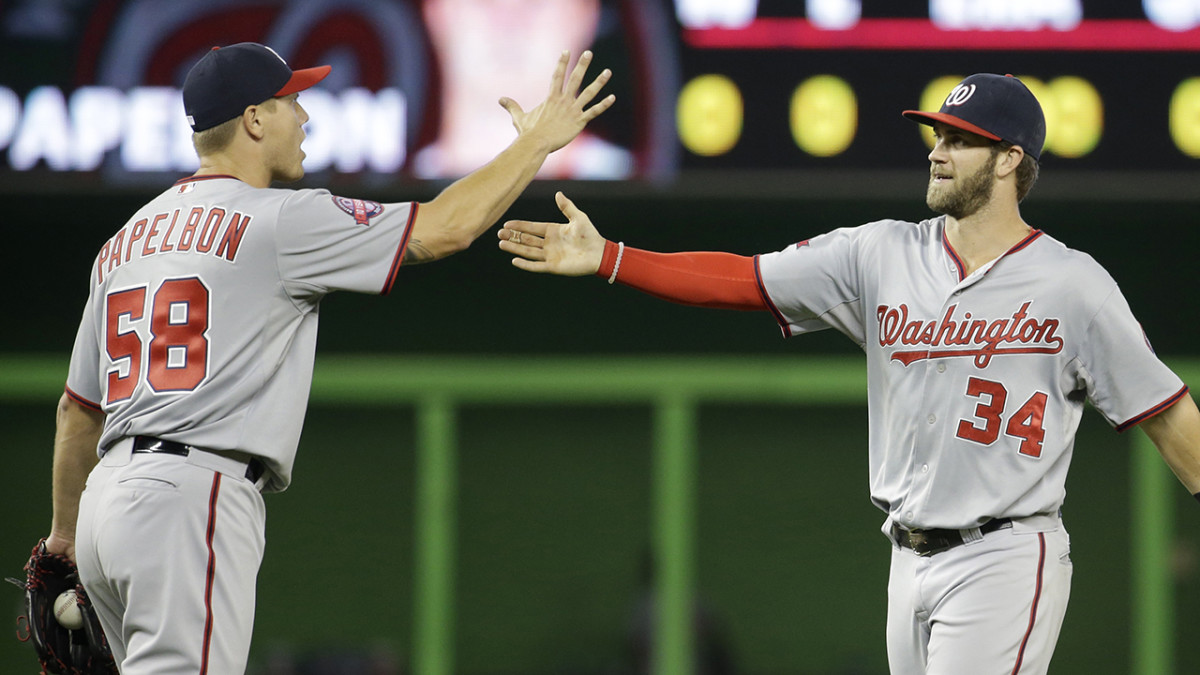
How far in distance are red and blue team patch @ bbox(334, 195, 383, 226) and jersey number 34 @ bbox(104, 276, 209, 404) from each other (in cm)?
31

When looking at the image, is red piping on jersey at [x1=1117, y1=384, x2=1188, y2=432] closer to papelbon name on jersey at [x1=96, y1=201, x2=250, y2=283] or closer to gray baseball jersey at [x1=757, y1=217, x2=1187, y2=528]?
gray baseball jersey at [x1=757, y1=217, x2=1187, y2=528]

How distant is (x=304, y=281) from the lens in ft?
9.46

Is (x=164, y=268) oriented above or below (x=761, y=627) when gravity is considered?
above

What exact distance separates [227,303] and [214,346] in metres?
0.08

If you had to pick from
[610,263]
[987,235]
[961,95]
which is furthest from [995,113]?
[610,263]

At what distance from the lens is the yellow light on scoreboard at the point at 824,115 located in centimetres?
484

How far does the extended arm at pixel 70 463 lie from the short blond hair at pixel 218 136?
56 cm

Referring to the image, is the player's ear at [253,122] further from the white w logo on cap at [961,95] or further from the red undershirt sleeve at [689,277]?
the white w logo on cap at [961,95]

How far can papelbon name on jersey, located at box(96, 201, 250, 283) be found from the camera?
9.36 ft

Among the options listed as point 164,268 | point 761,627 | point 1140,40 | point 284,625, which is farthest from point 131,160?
point 1140,40

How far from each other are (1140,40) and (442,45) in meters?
2.11

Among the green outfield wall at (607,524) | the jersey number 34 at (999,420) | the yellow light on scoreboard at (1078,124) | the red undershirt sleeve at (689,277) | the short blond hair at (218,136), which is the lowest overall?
the green outfield wall at (607,524)

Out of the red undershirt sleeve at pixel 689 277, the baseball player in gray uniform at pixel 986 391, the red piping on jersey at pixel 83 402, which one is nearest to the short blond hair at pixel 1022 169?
the baseball player in gray uniform at pixel 986 391

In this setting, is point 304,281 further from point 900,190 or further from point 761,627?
point 761,627
